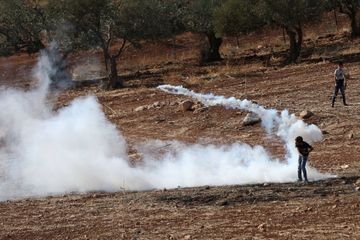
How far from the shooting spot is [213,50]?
3988 centimetres

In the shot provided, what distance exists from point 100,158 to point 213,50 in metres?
23.8

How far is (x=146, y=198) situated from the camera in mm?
13922

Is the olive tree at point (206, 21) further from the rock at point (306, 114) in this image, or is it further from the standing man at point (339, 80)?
the rock at point (306, 114)

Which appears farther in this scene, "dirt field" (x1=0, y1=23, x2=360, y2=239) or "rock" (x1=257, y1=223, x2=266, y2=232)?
"dirt field" (x1=0, y1=23, x2=360, y2=239)

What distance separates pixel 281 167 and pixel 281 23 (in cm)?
1856

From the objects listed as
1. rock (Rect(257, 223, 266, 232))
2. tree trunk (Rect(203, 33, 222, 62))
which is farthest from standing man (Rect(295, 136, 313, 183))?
tree trunk (Rect(203, 33, 222, 62))

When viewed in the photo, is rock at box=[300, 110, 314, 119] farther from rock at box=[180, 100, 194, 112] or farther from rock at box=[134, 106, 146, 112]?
rock at box=[134, 106, 146, 112]

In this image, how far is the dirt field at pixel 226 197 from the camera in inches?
445

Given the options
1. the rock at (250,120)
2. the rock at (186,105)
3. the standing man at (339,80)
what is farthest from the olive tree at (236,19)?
the rock at (250,120)

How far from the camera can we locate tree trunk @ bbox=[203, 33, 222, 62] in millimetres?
39256

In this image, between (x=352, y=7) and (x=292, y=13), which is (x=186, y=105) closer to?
(x=292, y=13)

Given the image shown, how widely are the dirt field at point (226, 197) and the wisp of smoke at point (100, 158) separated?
75cm

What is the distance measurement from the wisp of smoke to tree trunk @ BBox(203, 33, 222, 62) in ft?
57.7

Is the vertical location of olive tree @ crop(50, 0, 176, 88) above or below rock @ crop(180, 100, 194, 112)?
above
